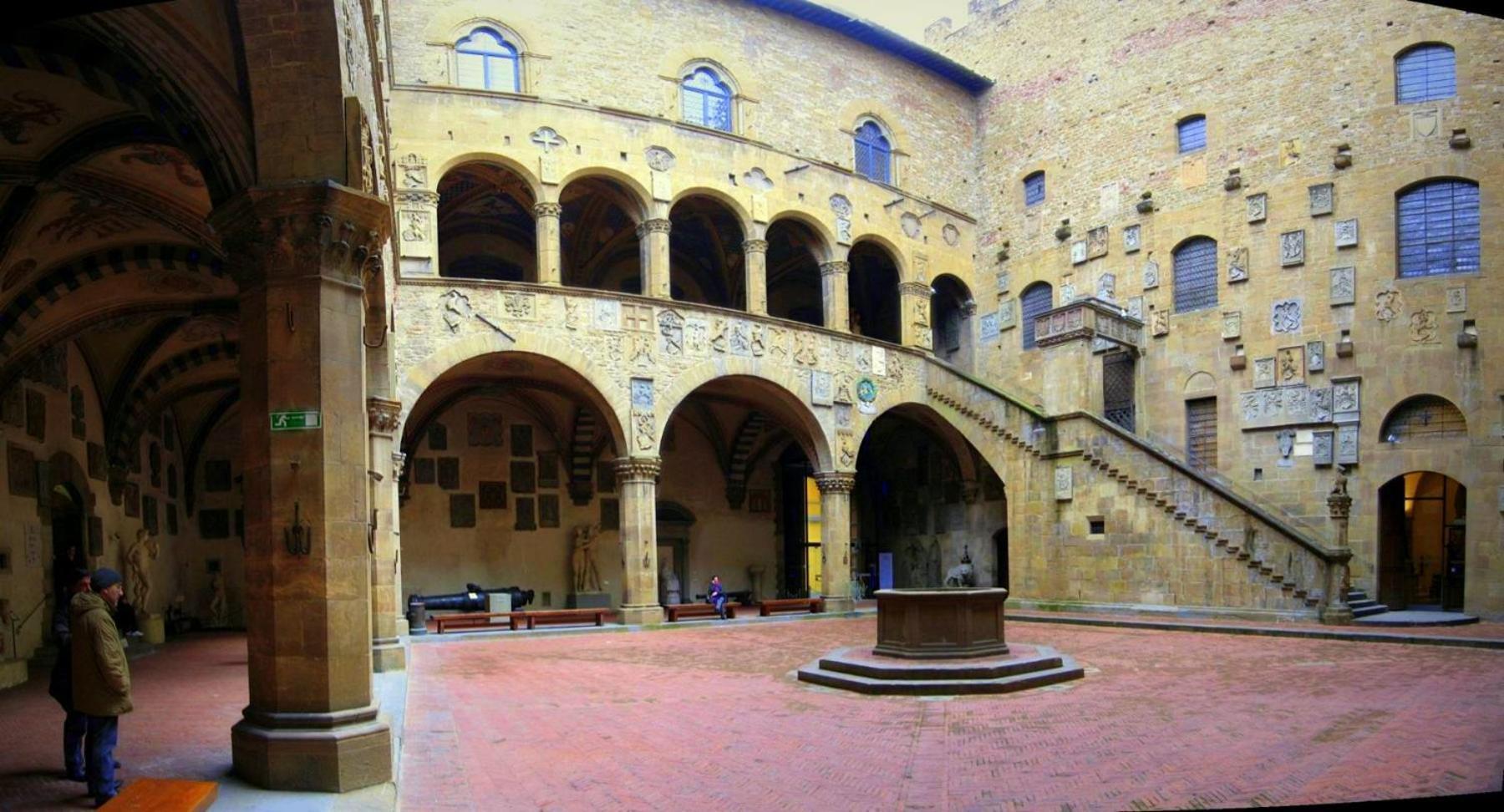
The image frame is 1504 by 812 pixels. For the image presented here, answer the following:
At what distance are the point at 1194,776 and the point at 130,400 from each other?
18190mm

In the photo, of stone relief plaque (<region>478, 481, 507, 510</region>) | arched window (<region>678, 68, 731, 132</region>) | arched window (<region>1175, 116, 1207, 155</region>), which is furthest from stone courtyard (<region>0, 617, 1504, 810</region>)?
arched window (<region>1175, 116, 1207, 155</region>)

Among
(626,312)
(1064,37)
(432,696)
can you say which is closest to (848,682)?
(432,696)

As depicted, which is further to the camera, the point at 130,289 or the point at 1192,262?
the point at 1192,262

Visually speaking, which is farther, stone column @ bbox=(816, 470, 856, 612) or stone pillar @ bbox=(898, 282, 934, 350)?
stone pillar @ bbox=(898, 282, 934, 350)

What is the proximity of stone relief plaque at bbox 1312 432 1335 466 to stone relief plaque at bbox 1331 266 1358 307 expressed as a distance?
9.00 ft

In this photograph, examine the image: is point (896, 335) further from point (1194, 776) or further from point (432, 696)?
point (1194, 776)

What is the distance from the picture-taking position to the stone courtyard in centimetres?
720

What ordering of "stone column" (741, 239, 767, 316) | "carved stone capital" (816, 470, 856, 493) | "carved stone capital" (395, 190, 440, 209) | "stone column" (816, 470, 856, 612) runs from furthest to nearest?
1. "carved stone capital" (816, 470, 856, 493)
2. "stone column" (816, 470, 856, 612)
3. "stone column" (741, 239, 767, 316)
4. "carved stone capital" (395, 190, 440, 209)

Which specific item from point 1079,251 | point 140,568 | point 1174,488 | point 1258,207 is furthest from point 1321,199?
point 140,568

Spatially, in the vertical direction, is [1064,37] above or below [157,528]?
above

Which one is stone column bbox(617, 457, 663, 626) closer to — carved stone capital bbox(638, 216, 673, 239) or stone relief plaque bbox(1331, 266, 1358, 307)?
carved stone capital bbox(638, 216, 673, 239)

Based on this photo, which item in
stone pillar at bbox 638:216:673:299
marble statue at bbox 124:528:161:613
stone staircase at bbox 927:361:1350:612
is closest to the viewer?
marble statue at bbox 124:528:161:613

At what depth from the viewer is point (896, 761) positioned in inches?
331

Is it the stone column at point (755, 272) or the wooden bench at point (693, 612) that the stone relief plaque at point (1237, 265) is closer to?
the stone column at point (755, 272)
